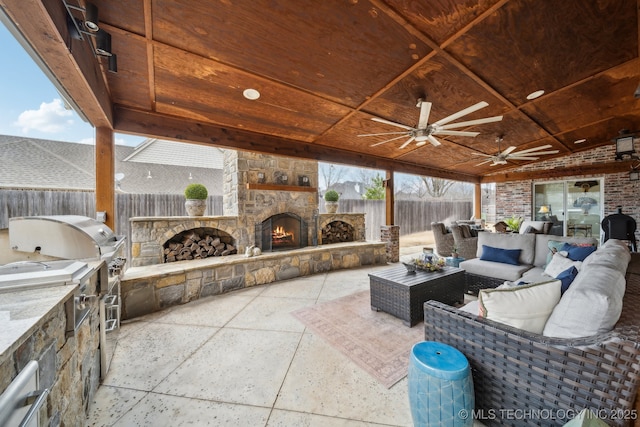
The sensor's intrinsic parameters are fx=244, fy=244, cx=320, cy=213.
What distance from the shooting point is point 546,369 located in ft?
3.95

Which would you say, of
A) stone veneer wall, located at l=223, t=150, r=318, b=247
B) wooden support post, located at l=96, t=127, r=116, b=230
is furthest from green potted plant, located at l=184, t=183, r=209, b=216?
wooden support post, located at l=96, t=127, r=116, b=230

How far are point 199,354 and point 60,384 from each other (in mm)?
1122

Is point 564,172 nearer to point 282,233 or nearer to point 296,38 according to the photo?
point 282,233

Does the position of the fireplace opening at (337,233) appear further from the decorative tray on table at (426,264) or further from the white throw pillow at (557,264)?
the white throw pillow at (557,264)

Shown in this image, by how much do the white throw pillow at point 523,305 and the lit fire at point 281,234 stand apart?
12.3ft

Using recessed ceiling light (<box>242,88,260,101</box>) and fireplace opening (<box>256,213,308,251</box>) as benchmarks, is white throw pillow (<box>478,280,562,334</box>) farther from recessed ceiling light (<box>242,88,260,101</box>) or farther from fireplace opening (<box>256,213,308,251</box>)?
fireplace opening (<box>256,213,308,251</box>)

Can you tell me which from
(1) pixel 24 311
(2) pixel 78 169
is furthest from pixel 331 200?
(2) pixel 78 169

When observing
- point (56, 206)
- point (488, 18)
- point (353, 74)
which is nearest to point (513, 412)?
point (488, 18)

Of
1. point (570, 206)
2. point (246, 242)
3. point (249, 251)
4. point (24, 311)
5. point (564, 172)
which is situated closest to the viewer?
point (24, 311)

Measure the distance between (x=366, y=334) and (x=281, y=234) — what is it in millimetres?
2786

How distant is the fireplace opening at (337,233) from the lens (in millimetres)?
5512

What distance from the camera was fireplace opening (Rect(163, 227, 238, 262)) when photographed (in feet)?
12.3

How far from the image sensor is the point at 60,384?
116 centimetres

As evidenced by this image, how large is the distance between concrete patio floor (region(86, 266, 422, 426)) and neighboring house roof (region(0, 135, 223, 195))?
16.3ft
